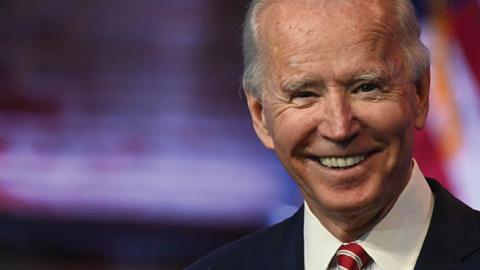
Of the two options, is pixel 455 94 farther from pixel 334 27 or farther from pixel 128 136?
pixel 334 27

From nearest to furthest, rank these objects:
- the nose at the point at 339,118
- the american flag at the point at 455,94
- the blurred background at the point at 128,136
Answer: the nose at the point at 339,118, the american flag at the point at 455,94, the blurred background at the point at 128,136

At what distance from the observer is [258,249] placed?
7.00 feet

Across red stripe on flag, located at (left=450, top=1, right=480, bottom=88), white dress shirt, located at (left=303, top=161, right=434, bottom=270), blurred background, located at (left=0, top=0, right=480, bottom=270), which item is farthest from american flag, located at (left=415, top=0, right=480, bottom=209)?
white dress shirt, located at (left=303, top=161, right=434, bottom=270)

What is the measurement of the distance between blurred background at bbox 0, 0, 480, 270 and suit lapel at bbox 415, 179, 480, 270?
4.84 feet

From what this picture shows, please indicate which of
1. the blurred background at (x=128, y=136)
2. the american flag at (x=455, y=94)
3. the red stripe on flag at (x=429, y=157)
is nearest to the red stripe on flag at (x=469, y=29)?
the american flag at (x=455, y=94)

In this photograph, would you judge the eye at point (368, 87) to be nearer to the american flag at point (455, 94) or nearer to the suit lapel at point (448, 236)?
the suit lapel at point (448, 236)

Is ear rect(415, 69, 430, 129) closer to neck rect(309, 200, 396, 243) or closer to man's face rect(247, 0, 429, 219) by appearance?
man's face rect(247, 0, 429, 219)

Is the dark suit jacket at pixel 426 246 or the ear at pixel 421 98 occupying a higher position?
the ear at pixel 421 98

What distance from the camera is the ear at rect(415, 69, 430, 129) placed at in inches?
76.2

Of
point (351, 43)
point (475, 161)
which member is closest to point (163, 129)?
point (475, 161)

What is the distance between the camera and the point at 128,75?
11.6 feet

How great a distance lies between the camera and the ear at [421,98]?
6.35 ft

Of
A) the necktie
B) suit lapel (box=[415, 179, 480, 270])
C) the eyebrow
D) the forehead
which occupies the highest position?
the forehead

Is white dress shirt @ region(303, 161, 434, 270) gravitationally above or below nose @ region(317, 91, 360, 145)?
below
